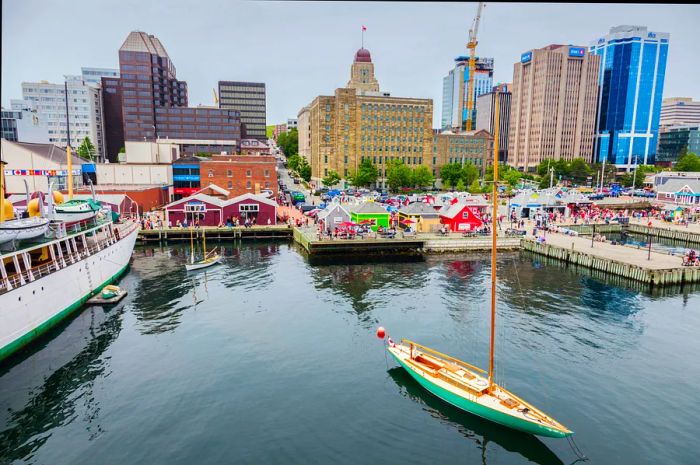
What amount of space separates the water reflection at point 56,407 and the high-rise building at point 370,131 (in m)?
115

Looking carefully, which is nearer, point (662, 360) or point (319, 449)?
point (319, 449)

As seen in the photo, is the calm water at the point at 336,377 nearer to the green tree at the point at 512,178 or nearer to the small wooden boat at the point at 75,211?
the small wooden boat at the point at 75,211

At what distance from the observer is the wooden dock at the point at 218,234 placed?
7156 cm

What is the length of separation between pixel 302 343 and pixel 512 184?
118m

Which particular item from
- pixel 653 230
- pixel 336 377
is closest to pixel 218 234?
pixel 336 377

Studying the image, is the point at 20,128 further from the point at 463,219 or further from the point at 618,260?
the point at 618,260

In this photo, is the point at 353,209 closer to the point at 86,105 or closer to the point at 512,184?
the point at 512,184

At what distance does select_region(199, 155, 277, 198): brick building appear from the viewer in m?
96.2

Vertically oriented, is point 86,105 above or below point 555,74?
below

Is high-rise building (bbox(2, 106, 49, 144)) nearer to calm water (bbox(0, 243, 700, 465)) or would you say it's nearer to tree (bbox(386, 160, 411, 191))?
tree (bbox(386, 160, 411, 191))

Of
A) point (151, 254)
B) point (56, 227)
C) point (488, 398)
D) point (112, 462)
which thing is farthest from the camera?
point (151, 254)

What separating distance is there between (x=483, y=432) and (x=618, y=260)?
1583 inches

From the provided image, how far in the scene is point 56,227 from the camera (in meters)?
42.7

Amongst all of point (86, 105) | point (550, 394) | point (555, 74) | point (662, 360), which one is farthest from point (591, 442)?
point (555, 74)
